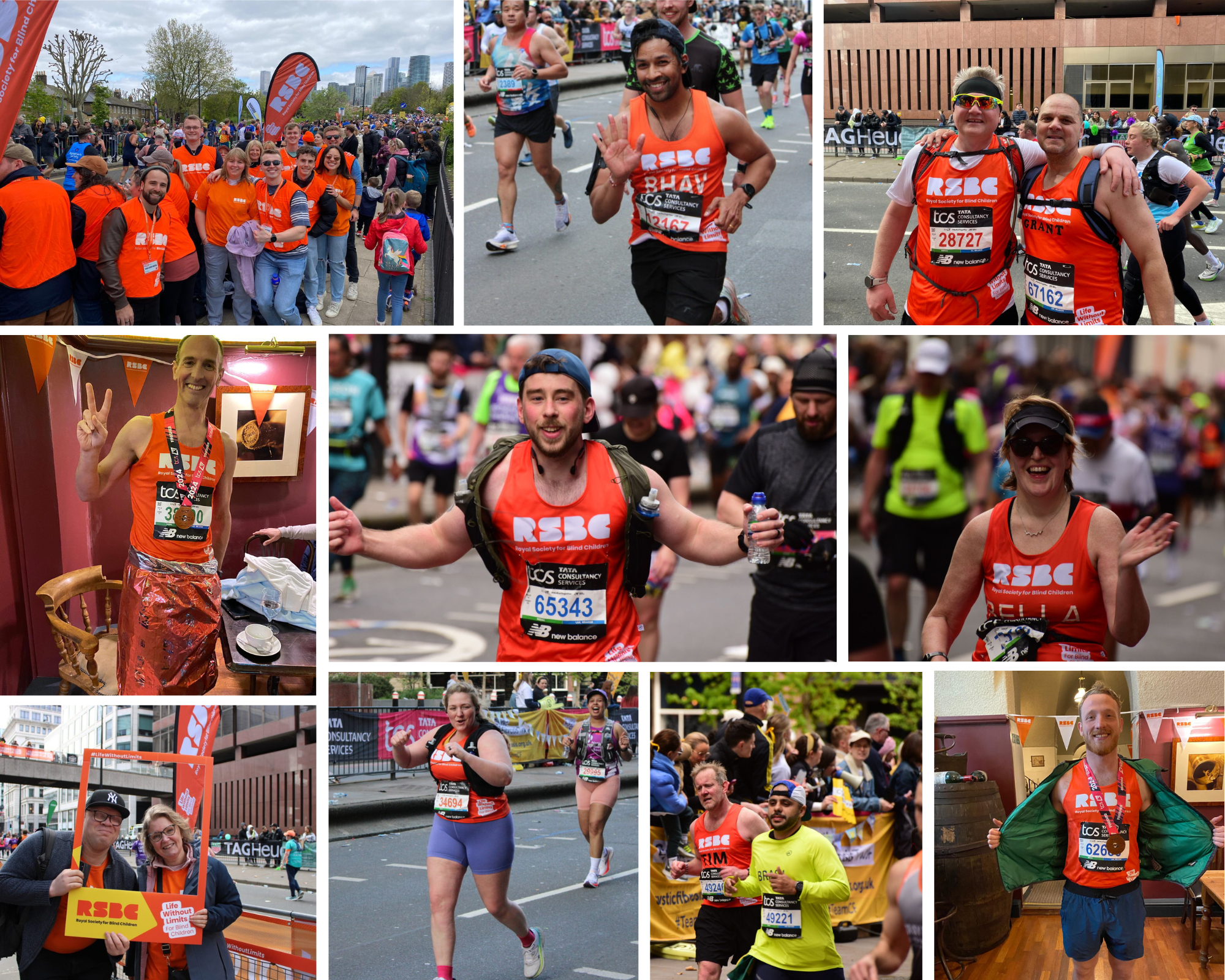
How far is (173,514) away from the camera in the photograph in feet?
13.6

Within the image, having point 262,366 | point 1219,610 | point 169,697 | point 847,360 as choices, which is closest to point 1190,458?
point 1219,610

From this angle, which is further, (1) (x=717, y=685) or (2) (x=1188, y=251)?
(2) (x=1188, y=251)

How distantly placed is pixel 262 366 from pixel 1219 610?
399 centimetres

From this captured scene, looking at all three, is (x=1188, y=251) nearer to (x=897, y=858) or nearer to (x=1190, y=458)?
(x=1190, y=458)

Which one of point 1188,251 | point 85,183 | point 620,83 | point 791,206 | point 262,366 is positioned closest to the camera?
point 262,366

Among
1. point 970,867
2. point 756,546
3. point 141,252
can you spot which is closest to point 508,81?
point 141,252

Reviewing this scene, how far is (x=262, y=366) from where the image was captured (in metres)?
4.25

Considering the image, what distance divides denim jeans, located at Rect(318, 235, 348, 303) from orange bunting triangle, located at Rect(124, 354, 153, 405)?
1.17 metres

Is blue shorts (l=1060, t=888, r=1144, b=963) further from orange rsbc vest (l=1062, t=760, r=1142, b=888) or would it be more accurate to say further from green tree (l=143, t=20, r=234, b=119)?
green tree (l=143, t=20, r=234, b=119)

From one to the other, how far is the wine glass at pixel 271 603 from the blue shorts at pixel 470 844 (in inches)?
40.0

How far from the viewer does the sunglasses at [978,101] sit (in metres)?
3.95

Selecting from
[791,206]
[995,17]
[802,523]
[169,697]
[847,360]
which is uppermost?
[995,17]

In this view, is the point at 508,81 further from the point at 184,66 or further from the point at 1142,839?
the point at 1142,839

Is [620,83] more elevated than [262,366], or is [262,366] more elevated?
[620,83]
